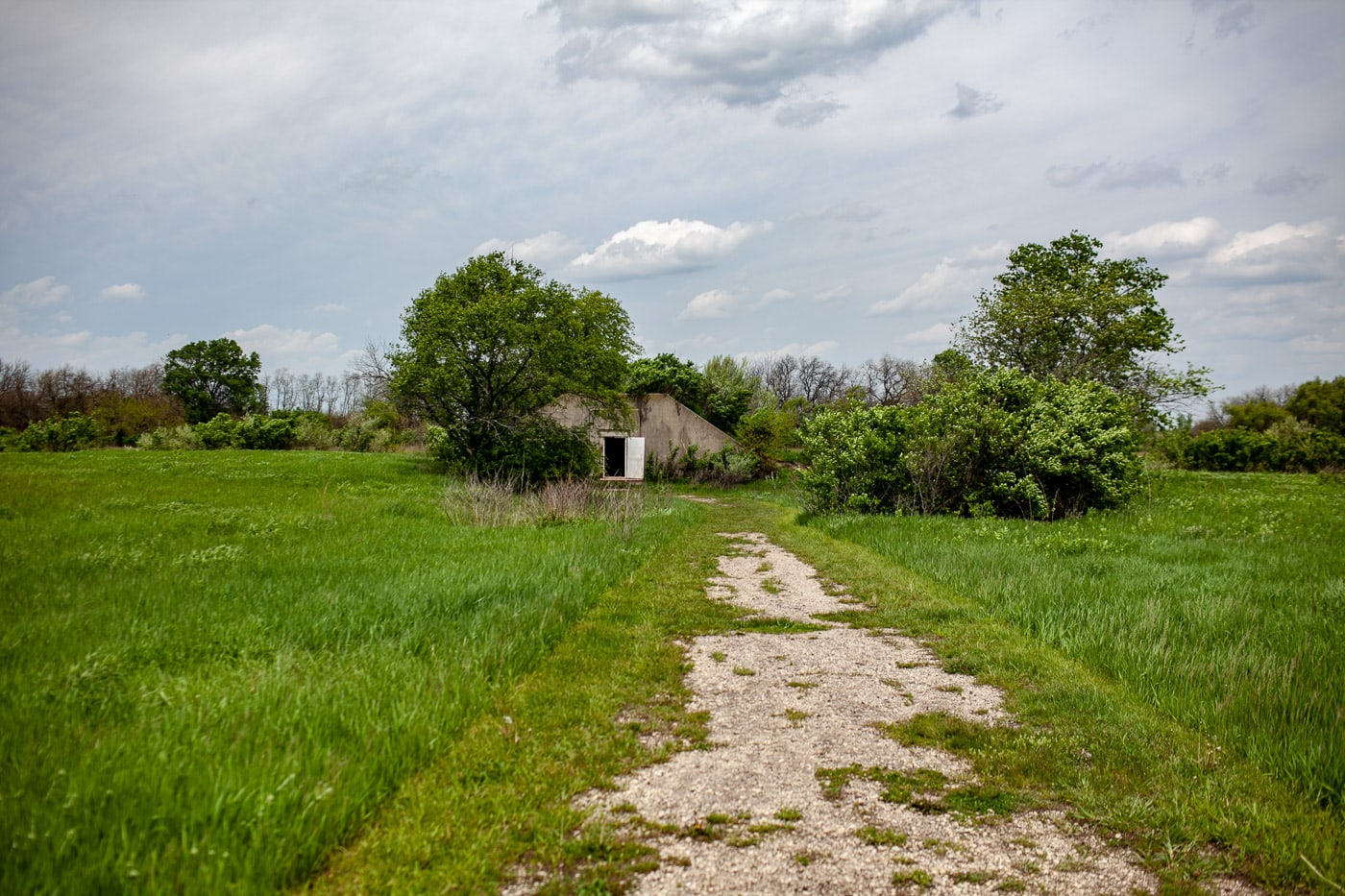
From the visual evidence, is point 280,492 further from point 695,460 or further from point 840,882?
point 695,460

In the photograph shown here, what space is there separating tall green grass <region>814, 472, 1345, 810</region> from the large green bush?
1329 mm

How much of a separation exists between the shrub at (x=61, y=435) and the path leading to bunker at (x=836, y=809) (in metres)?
→ 39.5

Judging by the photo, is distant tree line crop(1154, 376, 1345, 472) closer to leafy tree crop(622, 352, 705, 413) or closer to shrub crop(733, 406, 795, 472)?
shrub crop(733, 406, 795, 472)

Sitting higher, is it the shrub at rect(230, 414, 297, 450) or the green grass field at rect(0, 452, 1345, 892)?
the shrub at rect(230, 414, 297, 450)

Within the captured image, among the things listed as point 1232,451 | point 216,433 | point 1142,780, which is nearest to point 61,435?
point 216,433

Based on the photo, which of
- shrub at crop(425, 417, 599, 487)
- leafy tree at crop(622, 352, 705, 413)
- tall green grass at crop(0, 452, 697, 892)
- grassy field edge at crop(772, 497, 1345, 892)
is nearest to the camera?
tall green grass at crop(0, 452, 697, 892)

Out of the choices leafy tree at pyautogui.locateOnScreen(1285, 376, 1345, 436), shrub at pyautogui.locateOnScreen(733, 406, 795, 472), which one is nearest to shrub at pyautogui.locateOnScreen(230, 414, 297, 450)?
shrub at pyautogui.locateOnScreen(733, 406, 795, 472)

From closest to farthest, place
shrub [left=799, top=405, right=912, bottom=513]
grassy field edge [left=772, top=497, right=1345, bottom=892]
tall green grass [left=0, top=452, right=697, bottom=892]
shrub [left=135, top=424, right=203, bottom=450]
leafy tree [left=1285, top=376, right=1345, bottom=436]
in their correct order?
tall green grass [left=0, top=452, right=697, bottom=892], grassy field edge [left=772, top=497, right=1345, bottom=892], shrub [left=799, top=405, right=912, bottom=513], shrub [left=135, top=424, right=203, bottom=450], leafy tree [left=1285, top=376, right=1345, bottom=436]

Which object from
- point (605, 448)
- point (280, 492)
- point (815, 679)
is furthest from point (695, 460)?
point (815, 679)

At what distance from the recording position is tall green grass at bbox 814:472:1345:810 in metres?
4.25

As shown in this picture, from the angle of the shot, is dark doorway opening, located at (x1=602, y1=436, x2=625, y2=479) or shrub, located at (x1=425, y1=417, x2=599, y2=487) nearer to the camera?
shrub, located at (x1=425, y1=417, x2=599, y2=487)

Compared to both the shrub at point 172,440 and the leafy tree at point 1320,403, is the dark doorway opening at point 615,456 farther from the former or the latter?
the leafy tree at point 1320,403

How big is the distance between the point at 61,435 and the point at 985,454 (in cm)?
3953

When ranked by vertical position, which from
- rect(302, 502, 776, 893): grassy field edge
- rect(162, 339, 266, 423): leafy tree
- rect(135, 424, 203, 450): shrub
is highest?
rect(162, 339, 266, 423): leafy tree
